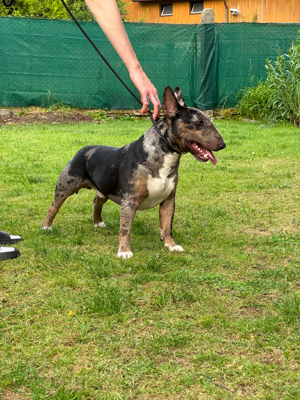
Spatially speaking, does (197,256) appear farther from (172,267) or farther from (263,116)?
(263,116)

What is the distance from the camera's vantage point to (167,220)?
4.25 m

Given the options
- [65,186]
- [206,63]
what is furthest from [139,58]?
[65,186]

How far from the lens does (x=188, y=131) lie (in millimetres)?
3709

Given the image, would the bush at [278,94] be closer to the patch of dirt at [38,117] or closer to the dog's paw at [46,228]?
the patch of dirt at [38,117]

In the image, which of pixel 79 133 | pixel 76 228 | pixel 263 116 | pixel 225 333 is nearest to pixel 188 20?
pixel 263 116

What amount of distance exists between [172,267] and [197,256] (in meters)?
0.37

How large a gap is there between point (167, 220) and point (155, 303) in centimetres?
131

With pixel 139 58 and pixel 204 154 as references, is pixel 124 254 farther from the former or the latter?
pixel 139 58

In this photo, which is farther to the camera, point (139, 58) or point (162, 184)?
point (139, 58)

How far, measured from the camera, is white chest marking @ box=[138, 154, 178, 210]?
3883 millimetres

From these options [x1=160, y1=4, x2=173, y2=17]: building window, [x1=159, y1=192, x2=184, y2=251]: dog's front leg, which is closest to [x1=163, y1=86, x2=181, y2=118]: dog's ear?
[x1=159, y1=192, x2=184, y2=251]: dog's front leg

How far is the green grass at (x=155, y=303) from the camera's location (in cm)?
224

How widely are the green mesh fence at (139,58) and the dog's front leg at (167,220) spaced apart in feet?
31.7

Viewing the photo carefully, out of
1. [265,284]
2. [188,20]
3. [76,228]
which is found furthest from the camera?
[188,20]
